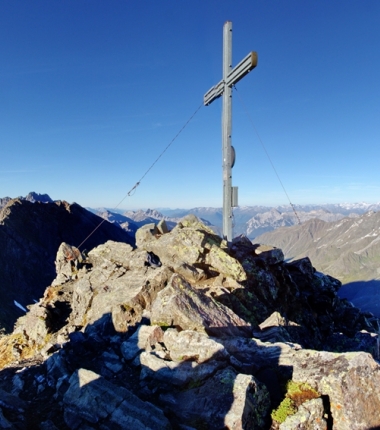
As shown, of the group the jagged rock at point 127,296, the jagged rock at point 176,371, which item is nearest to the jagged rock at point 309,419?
the jagged rock at point 176,371

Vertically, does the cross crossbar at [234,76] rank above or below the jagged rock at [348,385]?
above

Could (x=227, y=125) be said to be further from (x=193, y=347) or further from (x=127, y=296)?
(x=193, y=347)

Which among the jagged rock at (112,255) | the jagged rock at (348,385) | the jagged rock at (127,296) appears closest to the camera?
the jagged rock at (348,385)

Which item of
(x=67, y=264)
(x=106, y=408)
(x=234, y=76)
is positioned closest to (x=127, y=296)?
(x=106, y=408)

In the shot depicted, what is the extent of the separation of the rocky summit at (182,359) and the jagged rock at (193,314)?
5cm

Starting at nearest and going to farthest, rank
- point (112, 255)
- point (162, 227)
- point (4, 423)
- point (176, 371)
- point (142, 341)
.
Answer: point (4, 423) < point (176, 371) < point (142, 341) < point (112, 255) < point (162, 227)

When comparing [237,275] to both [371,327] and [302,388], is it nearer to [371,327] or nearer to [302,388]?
[302,388]

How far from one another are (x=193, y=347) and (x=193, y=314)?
2057 mm

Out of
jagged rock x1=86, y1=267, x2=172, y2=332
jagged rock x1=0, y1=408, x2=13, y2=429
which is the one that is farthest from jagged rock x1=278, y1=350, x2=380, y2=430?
jagged rock x1=0, y1=408, x2=13, y2=429

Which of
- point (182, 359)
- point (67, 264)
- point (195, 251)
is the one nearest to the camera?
point (182, 359)

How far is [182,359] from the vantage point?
10.5 m

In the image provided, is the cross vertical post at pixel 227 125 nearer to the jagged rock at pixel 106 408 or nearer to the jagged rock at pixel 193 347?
the jagged rock at pixel 193 347

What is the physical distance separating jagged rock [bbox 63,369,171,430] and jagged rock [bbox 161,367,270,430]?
902 mm

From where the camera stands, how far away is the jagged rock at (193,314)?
1238cm
